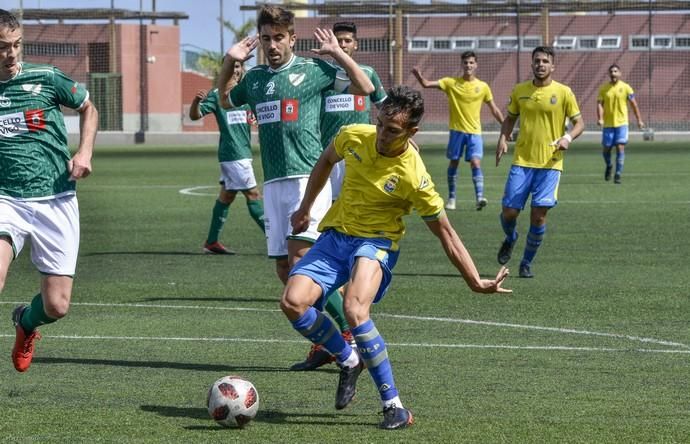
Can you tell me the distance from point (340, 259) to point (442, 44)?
169ft

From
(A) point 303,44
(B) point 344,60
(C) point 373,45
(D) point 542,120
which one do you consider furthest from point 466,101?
(A) point 303,44

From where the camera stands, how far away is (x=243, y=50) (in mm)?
8695

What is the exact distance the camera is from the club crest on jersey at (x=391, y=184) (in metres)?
7.02

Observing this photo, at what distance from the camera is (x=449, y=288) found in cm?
1228

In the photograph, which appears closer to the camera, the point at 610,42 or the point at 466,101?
the point at 466,101

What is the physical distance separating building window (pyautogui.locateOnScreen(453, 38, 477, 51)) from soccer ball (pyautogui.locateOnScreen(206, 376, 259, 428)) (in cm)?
5201

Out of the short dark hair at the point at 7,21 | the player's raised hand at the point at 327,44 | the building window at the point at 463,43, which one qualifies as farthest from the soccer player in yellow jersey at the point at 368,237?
the building window at the point at 463,43

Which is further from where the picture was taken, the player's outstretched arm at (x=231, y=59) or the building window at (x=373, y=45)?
the building window at (x=373, y=45)

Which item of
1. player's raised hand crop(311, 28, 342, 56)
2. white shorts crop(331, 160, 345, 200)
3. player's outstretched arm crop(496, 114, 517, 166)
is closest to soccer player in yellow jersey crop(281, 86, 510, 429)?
player's raised hand crop(311, 28, 342, 56)

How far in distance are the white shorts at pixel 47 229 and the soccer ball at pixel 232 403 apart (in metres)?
1.52

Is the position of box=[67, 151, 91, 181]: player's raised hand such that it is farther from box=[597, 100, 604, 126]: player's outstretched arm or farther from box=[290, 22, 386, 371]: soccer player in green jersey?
box=[597, 100, 604, 126]: player's outstretched arm

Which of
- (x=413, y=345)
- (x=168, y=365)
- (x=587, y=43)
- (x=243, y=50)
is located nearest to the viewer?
(x=168, y=365)

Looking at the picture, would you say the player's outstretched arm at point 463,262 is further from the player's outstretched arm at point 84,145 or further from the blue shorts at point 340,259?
the player's outstretched arm at point 84,145

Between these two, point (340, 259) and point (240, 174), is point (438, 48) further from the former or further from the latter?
point (340, 259)
